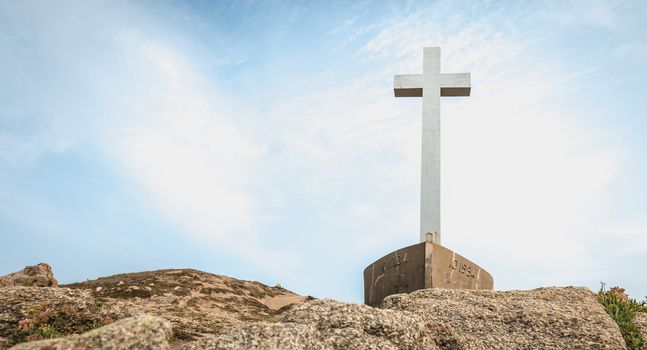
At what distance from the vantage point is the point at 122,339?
6770 mm

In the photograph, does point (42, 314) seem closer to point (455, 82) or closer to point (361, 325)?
point (361, 325)

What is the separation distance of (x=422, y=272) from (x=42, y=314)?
821cm

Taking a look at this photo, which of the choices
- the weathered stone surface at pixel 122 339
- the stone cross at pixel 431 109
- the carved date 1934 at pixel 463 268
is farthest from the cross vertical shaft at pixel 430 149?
the weathered stone surface at pixel 122 339

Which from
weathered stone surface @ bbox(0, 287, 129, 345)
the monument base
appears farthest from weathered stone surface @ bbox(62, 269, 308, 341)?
the monument base

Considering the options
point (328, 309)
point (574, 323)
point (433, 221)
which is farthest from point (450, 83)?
point (328, 309)

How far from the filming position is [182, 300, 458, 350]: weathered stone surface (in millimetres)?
7934

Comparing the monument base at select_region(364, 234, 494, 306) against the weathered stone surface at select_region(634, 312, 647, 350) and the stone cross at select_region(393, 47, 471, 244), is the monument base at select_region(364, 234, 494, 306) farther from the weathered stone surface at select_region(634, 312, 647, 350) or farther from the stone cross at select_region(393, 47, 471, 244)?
the weathered stone surface at select_region(634, 312, 647, 350)

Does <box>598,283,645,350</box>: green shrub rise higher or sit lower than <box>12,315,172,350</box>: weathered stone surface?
higher

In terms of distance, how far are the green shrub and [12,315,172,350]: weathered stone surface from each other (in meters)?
7.97

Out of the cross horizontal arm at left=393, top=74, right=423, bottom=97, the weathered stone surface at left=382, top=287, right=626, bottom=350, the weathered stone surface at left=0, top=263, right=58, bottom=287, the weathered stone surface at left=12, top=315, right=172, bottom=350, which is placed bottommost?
the weathered stone surface at left=12, top=315, right=172, bottom=350

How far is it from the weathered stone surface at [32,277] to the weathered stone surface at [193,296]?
199 centimetres

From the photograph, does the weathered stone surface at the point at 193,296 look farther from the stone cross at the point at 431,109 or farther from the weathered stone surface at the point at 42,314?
the stone cross at the point at 431,109

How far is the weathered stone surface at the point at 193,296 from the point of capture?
19.5 metres

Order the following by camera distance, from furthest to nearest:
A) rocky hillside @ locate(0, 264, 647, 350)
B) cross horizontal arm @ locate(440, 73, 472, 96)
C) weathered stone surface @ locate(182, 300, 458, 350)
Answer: cross horizontal arm @ locate(440, 73, 472, 96)
weathered stone surface @ locate(182, 300, 458, 350)
rocky hillside @ locate(0, 264, 647, 350)
